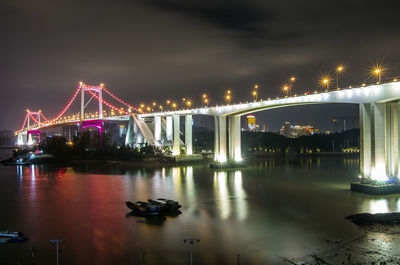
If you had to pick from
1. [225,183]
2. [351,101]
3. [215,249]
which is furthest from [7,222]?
[351,101]

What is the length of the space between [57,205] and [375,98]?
14504 millimetres

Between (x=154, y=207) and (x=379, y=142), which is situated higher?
(x=379, y=142)

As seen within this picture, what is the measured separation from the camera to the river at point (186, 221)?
772cm

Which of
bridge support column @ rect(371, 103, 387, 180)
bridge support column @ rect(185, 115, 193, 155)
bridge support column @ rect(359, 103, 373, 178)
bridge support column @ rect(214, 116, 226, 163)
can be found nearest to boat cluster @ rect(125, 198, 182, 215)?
bridge support column @ rect(359, 103, 373, 178)

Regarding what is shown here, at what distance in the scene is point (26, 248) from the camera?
27.2 ft

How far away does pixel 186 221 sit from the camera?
10.8 metres

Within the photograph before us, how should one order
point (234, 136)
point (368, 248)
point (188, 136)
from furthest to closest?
1. point (188, 136)
2. point (234, 136)
3. point (368, 248)

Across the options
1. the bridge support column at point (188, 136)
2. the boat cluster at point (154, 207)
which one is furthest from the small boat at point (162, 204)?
the bridge support column at point (188, 136)

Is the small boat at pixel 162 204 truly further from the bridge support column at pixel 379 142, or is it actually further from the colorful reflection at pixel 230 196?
the bridge support column at pixel 379 142

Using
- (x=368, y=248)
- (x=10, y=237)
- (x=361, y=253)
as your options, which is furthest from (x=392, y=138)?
(x=10, y=237)

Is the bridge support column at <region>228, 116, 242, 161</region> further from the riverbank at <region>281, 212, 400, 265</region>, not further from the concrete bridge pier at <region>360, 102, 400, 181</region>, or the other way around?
the riverbank at <region>281, 212, 400, 265</region>

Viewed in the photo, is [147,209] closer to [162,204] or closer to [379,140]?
[162,204]

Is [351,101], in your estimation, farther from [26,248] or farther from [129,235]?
[26,248]

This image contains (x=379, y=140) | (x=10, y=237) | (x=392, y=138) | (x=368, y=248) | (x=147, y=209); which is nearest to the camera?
(x=368, y=248)
